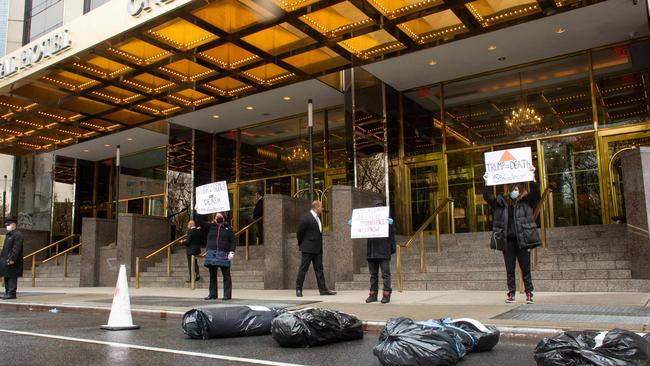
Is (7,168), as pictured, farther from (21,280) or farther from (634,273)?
(634,273)

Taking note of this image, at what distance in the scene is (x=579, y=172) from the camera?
15.5m

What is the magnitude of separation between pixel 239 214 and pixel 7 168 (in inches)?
552

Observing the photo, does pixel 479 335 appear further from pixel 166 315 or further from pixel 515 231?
pixel 166 315

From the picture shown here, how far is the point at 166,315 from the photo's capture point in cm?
906

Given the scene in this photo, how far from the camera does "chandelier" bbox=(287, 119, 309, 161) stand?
21234mm

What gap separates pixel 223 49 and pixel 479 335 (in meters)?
11.4

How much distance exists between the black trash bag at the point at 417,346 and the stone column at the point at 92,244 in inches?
Result: 652

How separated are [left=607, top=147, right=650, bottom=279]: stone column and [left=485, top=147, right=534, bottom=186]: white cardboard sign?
80.0 inches

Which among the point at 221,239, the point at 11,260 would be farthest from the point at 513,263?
the point at 11,260

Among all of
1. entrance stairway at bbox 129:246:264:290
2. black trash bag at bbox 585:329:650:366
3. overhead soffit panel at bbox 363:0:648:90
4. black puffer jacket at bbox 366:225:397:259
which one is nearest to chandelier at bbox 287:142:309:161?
entrance stairway at bbox 129:246:264:290

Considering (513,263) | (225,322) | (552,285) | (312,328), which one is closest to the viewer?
(312,328)

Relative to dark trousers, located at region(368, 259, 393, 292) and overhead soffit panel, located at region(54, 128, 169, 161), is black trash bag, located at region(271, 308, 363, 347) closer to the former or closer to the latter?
dark trousers, located at region(368, 259, 393, 292)

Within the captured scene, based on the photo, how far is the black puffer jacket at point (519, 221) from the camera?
8.47 metres

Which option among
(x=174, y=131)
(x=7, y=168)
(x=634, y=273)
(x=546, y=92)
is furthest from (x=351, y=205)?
(x=7, y=168)
